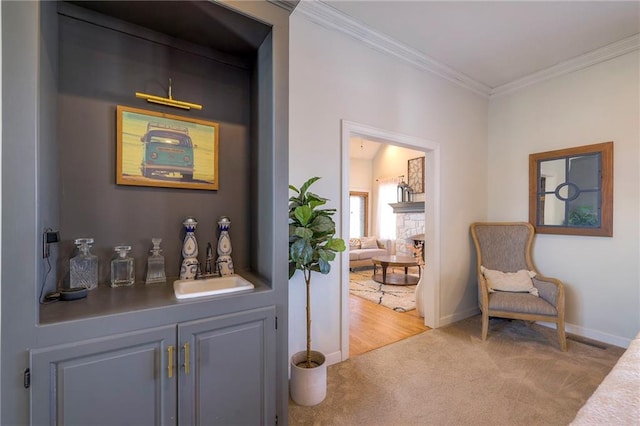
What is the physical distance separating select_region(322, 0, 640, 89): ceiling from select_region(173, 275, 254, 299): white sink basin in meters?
2.30

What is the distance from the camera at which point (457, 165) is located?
3.38 meters

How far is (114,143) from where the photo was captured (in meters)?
1.58

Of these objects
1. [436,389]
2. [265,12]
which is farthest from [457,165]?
[265,12]

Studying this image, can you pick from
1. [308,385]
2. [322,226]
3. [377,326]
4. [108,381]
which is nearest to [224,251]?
[322,226]

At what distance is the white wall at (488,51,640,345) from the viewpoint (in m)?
2.66

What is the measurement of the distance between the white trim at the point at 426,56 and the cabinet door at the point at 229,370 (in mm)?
2355

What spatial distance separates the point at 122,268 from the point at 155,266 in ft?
0.53

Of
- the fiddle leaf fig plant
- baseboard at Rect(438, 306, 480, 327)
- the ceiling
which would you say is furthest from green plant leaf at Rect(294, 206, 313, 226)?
baseboard at Rect(438, 306, 480, 327)

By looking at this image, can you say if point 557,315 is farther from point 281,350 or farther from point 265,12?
point 265,12

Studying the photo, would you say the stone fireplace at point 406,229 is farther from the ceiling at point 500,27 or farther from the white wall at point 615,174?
the ceiling at point 500,27

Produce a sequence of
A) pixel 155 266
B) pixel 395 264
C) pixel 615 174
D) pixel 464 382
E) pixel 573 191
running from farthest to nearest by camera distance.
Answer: pixel 395 264 → pixel 573 191 → pixel 615 174 → pixel 464 382 → pixel 155 266

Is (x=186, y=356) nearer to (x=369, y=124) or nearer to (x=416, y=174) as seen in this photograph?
(x=369, y=124)

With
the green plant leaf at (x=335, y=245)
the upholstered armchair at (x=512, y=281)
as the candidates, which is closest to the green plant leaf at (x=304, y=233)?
the green plant leaf at (x=335, y=245)

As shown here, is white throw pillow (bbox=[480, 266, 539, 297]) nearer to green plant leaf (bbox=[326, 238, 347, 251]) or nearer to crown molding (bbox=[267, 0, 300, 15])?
green plant leaf (bbox=[326, 238, 347, 251])
